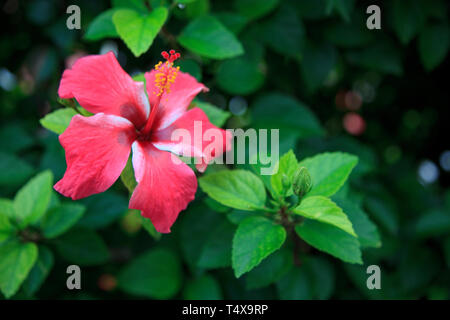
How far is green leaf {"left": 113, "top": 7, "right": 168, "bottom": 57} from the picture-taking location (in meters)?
1.20

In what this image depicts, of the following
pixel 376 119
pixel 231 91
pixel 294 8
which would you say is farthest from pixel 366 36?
pixel 376 119

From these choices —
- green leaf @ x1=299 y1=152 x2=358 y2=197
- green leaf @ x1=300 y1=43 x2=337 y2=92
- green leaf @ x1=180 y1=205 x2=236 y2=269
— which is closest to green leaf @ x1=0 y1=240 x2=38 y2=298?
green leaf @ x1=180 y1=205 x2=236 y2=269

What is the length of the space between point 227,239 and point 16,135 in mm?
1234

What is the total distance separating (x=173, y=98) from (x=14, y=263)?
0.77 m

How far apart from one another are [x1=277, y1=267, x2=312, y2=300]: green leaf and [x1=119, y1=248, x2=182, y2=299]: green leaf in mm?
506

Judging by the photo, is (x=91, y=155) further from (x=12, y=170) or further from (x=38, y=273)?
(x=12, y=170)

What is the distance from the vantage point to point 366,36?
1.93m

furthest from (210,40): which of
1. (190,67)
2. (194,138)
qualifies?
(194,138)

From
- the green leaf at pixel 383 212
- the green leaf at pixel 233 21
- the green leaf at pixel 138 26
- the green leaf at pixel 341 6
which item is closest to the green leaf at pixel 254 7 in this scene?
the green leaf at pixel 233 21

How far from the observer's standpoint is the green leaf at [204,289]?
157 cm

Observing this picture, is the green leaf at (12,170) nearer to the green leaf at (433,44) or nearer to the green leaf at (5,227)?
the green leaf at (5,227)

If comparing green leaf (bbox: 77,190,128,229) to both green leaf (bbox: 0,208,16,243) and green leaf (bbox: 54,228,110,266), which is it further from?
green leaf (bbox: 0,208,16,243)

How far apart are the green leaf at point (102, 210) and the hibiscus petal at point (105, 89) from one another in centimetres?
59

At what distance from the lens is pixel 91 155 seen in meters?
0.99
